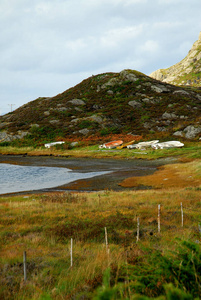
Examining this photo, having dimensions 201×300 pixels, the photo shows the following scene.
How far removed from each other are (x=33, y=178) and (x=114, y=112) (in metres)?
52.1

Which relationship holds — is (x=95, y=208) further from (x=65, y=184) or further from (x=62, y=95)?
(x=62, y=95)

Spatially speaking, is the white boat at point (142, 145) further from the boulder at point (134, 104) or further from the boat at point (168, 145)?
the boulder at point (134, 104)

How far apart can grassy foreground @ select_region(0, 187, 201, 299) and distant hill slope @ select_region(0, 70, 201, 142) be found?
164 feet

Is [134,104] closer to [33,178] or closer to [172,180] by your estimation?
[33,178]

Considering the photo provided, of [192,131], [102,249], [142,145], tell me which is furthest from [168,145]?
[102,249]

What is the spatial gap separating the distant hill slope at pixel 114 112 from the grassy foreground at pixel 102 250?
4998 cm

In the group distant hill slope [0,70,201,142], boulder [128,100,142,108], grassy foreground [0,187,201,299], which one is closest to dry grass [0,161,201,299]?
grassy foreground [0,187,201,299]

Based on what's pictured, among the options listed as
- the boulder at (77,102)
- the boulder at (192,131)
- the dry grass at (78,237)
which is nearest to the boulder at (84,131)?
the boulder at (77,102)

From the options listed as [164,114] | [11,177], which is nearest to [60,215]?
[11,177]

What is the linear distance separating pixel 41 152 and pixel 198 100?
59.8 metres

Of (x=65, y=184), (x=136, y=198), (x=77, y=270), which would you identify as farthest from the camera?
(x=65, y=184)

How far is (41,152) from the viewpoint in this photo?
59.8 m

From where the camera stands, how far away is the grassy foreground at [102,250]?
3.67 metres

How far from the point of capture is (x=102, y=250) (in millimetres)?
7074
